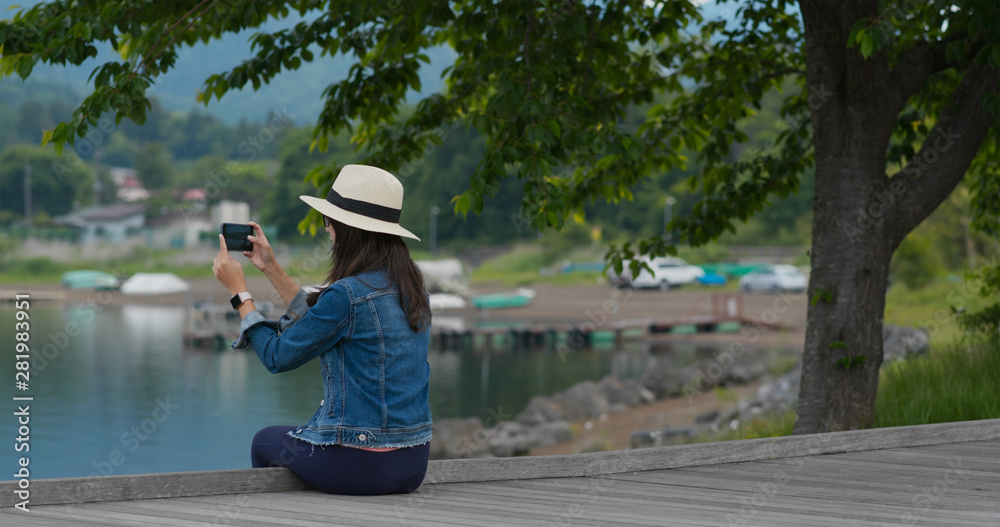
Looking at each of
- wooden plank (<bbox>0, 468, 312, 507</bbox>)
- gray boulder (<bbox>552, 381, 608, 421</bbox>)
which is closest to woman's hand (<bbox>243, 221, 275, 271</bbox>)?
wooden plank (<bbox>0, 468, 312, 507</bbox>)

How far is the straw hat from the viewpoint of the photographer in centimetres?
336

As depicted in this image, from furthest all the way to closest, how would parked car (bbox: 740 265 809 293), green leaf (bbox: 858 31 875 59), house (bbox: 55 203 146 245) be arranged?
house (bbox: 55 203 146 245), parked car (bbox: 740 265 809 293), green leaf (bbox: 858 31 875 59)

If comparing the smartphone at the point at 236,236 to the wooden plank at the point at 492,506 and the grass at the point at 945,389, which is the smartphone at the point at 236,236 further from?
the grass at the point at 945,389

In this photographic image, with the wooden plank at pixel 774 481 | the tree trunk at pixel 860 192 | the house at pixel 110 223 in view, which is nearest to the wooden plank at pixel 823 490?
the wooden plank at pixel 774 481

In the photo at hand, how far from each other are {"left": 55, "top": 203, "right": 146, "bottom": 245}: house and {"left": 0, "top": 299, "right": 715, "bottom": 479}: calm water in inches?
1626

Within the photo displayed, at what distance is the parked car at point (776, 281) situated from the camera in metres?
49.6

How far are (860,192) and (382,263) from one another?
13.4 feet

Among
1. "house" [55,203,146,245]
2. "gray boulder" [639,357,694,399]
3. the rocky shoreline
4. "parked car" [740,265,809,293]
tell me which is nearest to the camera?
the rocky shoreline

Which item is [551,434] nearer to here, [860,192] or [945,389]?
[945,389]

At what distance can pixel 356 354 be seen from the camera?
3.35m

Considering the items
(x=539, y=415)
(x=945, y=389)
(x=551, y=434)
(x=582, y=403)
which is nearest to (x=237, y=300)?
(x=945, y=389)

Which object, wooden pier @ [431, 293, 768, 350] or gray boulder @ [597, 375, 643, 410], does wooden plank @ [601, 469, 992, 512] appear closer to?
gray boulder @ [597, 375, 643, 410]

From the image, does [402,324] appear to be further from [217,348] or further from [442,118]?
[217,348]

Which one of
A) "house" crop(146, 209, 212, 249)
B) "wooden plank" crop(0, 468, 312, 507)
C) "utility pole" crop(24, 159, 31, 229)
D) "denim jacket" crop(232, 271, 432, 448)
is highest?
"utility pole" crop(24, 159, 31, 229)
